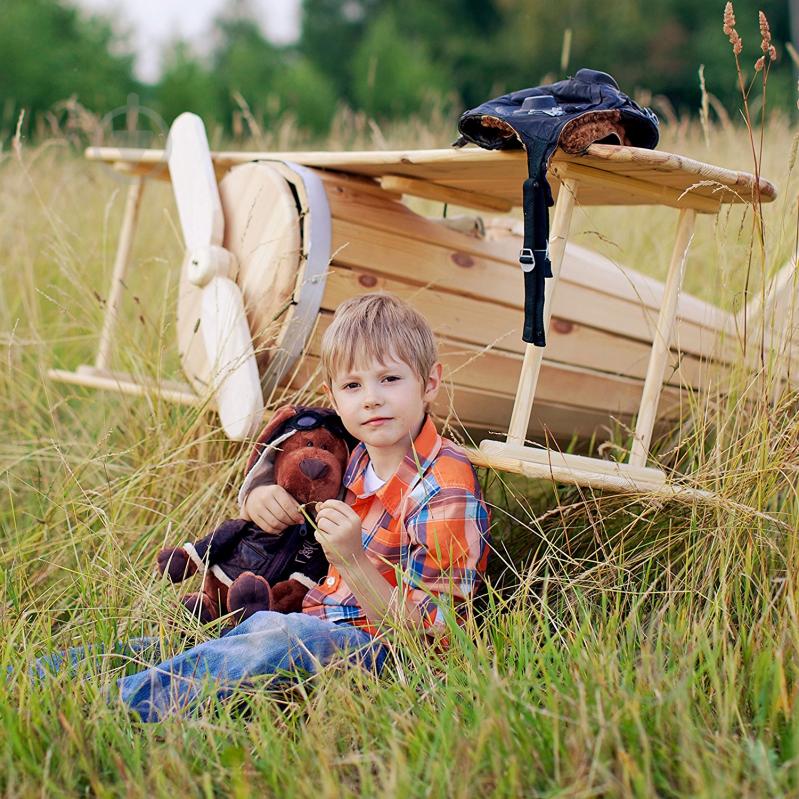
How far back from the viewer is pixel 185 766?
6.14 ft

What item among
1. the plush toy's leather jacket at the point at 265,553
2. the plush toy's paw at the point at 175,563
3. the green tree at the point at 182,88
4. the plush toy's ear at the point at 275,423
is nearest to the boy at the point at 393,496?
the plush toy's leather jacket at the point at 265,553

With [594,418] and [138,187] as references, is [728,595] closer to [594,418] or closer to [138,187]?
[594,418]

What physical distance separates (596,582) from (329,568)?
69 cm

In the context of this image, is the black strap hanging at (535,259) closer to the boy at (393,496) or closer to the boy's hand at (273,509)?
the boy at (393,496)

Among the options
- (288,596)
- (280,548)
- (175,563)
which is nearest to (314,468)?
(280,548)

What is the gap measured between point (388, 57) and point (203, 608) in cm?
2177

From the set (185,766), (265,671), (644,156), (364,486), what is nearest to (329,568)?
(364,486)

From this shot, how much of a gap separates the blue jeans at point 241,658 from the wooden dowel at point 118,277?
1.60 meters

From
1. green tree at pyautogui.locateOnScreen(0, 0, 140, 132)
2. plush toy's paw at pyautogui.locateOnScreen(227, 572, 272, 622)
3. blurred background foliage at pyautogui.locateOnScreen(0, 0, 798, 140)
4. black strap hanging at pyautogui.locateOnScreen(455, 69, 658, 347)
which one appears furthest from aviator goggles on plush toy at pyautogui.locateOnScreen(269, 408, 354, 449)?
green tree at pyautogui.locateOnScreen(0, 0, 140, 132)

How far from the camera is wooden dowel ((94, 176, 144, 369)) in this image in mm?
3727

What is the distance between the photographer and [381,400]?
96.5 inches

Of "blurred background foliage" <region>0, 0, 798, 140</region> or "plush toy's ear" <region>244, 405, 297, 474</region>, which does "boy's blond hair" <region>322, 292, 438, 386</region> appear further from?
"blurred background foliage" <region>0, 0, 798, 140</region>

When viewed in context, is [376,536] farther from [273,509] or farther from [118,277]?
[118,277]

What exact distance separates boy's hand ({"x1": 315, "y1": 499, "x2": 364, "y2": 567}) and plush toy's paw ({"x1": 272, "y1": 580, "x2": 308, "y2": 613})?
33 centimetres
